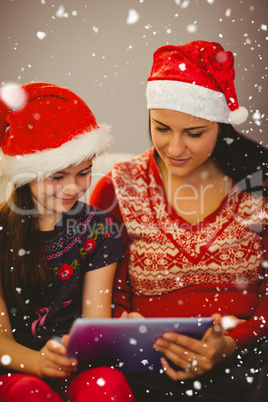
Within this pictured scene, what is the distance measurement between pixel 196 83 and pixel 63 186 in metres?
0.34

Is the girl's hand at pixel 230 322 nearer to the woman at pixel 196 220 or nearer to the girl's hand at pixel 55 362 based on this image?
the woman at pixel 196 220

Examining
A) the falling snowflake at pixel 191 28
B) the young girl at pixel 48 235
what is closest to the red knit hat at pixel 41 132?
the young girl at pixel 48 235

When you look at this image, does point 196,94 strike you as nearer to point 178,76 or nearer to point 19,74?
point 178,76

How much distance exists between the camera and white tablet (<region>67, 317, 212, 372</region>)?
0.65m

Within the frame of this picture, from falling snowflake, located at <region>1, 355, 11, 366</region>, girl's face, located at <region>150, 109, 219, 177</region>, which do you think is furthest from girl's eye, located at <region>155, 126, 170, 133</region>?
falling snowflake, located at <region>1, 355, 11, 366</region>

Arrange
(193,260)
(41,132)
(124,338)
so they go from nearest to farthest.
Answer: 1. (124,338)
2. (41,132)
3. (193,260)

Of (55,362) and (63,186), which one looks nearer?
(55,362)

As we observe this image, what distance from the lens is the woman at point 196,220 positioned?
0.82m

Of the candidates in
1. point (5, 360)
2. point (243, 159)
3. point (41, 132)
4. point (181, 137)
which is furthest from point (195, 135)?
point (5, 360)

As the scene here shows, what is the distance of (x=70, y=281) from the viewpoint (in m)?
0.90

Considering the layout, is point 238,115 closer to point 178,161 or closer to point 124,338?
point 178,161

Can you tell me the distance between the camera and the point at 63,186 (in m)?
0.85

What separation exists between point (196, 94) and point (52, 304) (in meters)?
0.52

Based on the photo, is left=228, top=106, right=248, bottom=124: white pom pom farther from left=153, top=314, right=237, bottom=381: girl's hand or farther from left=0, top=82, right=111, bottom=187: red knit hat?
left=153, top=314, right=237, bottom=381: girl's hand
